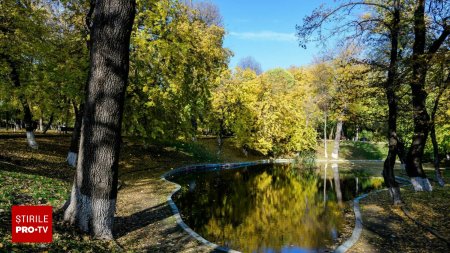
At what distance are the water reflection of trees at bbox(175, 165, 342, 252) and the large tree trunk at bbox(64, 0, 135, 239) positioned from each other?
456 cm

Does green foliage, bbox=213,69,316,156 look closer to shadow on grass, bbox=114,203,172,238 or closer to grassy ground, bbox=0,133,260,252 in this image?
grassy ground, bbox=0,133,260,252

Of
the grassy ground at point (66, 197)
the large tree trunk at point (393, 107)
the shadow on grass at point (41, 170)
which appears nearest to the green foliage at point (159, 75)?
the grassy ground at point (66, 197)

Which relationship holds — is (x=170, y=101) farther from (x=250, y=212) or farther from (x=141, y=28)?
(x=250, y=212)

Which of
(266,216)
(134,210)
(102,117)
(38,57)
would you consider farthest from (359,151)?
(102,117)

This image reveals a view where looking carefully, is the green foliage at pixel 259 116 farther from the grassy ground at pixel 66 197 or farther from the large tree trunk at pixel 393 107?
the large tree trunk at pixel 393 107

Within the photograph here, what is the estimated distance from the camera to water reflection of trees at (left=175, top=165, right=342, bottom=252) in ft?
37.3

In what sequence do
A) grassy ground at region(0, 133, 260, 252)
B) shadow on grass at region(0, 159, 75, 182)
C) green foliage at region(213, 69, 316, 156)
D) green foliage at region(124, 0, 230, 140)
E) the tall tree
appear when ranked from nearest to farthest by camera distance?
grassy ground at region(0, 133, 260, 252)
the tall tree
shadow on grass at region(0, 159, 75, 182)
green foliage at region(124, 0, 230, 140)
green foliage at region(213, 69, 316, 156)

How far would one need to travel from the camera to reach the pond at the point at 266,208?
11359 mm

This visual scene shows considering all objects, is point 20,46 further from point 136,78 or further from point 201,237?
point 201,237

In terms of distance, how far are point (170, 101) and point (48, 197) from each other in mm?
12517

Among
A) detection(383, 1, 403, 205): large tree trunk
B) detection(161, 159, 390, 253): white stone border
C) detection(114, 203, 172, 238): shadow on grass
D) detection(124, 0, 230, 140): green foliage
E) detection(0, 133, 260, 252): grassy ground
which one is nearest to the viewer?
detection(0, 133, 260, 252): grassy ground

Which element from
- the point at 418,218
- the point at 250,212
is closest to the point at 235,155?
the point at 250,212

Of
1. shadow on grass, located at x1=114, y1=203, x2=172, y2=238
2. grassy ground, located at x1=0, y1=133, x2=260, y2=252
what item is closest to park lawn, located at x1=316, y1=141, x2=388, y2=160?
grassy ground, located at x1=0, y1=133, x2=260, y2=252

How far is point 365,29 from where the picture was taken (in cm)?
1505
